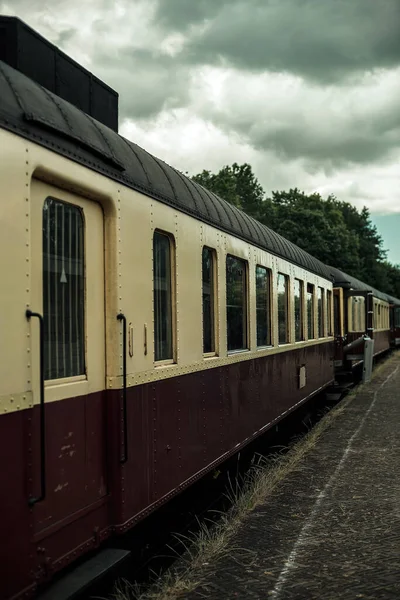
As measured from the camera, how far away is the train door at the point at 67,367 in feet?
11.1

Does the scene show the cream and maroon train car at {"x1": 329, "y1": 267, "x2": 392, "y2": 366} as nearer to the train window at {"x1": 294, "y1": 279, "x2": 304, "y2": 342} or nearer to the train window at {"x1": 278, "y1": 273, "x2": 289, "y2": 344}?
the train window at {"x1": 294, "y1": 279, "x2": 304, "y2": 342}

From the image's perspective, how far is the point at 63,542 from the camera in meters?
3.56

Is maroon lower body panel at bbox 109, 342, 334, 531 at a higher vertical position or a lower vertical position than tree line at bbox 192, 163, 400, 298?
lower

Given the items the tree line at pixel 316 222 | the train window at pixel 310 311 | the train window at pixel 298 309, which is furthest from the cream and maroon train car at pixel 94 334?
the tree line at pixel 316 222

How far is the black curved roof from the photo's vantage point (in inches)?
132

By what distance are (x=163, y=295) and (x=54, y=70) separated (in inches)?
65.5

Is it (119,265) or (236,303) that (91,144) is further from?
(236,303)

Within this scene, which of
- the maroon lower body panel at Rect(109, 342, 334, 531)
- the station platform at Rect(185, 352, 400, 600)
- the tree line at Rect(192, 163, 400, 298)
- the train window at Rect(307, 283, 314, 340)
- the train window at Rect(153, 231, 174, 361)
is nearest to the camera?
the maroon lower body panel at Rect(109, 342, 334, 531)

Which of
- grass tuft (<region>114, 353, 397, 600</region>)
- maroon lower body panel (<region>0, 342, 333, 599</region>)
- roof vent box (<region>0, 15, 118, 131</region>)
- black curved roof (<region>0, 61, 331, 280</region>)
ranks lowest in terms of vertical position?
grass tuft (<region>114, 353, 397, 600</region>)

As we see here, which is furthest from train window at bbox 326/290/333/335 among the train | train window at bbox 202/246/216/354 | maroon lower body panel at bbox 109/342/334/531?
train window at bbox 202/246/216/354

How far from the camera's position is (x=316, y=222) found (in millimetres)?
45688

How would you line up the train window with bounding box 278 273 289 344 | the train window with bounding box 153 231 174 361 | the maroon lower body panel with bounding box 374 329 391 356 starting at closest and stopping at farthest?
the train window with bounding box 153 231 174 361
the train window with bounding box 278 273 289 344
the maroon lower body panel with bounding box 374 329 391 356

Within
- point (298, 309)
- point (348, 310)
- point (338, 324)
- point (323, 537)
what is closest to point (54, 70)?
point (323, 537)

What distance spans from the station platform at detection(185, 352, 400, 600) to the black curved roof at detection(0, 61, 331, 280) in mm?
2546
